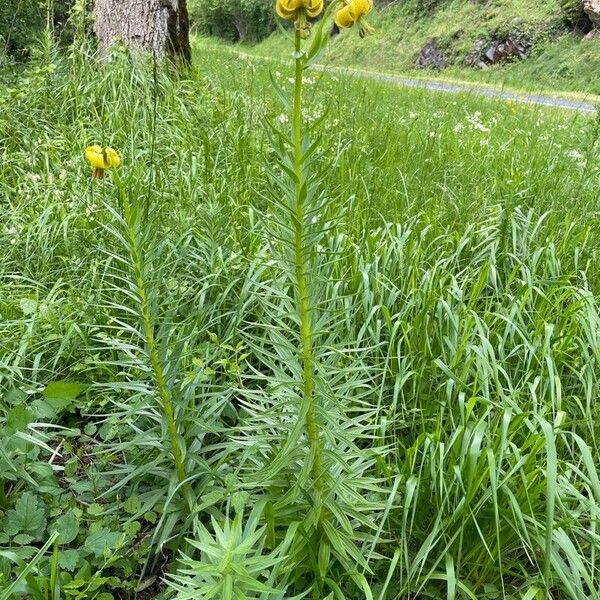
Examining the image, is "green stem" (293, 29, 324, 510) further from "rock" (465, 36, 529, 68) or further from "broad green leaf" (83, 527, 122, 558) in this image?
"rock" (465, 36, 529, 68)

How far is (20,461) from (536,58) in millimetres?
20745

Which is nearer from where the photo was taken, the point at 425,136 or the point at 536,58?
the point at 425,136

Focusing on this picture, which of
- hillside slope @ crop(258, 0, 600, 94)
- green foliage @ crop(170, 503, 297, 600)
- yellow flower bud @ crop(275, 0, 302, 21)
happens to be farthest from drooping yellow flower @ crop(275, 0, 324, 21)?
hillside slope @ crop(258, 0, 600, 94)

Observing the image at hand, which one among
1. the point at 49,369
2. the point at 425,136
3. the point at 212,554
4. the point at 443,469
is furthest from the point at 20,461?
the point at 425,136

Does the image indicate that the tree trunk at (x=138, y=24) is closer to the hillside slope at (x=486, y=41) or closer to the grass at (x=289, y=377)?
the grass at (x=289, y=377)

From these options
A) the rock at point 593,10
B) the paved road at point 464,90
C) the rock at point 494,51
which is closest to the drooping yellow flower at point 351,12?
the paved road at point 464,90

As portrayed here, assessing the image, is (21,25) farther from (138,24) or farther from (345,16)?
(345,16)

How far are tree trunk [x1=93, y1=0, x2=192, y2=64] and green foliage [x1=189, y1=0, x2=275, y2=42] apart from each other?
28195 mm

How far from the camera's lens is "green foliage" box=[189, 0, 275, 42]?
32.5 meters

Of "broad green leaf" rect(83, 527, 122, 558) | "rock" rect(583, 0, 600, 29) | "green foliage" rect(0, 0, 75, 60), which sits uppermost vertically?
"rock" rect(583, 0, 600, 29)

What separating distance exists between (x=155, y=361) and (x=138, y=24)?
3.66m

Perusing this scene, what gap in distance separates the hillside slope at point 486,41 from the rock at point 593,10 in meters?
0.46

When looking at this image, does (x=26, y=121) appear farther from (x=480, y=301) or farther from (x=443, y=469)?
(x=443, y=469)

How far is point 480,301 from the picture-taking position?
87.0 inches
